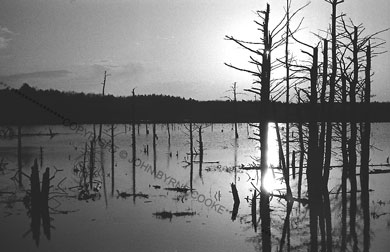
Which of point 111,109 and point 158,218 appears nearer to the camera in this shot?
point 158,218

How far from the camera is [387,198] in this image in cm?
3064

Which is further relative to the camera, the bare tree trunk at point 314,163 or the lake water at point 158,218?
the lake water at point 158,218

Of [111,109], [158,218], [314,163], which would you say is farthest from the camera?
[111,109]

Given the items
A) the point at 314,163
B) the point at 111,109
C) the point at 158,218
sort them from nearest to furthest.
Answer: the point at 314,163 < the point at 158,218 < the point at 111,109

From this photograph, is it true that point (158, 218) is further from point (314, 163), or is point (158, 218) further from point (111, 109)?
point (111, 109)

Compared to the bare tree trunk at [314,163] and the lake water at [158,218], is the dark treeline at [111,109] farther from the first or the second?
the bare tree trunk at [314,163]

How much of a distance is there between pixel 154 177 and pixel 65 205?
15774 mm

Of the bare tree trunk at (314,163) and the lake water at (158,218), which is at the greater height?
the bare tree trunk at (314,163)

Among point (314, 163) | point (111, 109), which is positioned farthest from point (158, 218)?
point (111, 109)

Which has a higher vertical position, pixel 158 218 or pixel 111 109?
pixel 111 109

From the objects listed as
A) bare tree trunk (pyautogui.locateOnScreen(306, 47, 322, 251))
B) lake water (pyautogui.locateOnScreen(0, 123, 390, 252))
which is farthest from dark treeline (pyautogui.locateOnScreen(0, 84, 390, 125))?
bare tree trunk (pyautogui.locateOnScreen(306, 47, 322, 251))

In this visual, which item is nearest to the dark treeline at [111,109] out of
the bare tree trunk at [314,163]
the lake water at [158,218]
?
the lake water at [158,218]

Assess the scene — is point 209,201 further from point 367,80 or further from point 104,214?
point 367,80

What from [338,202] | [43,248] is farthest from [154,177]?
[43,248]
